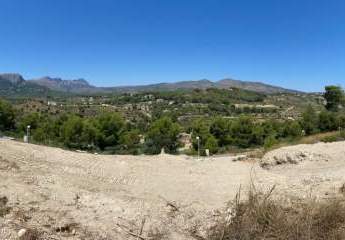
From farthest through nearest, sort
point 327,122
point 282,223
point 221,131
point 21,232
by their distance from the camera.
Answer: point 221,131
point 327,122
point 282,223
point 21,232

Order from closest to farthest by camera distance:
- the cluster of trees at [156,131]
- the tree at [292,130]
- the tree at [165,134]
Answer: the tree at [165,134]
the cluster of trees at [156,131]
the tree at [292,130]

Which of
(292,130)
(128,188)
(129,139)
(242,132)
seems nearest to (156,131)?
(129,139)

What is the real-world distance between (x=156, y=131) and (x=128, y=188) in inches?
1358

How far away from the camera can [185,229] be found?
6965mm

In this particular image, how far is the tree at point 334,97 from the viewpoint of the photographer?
65.5 metres

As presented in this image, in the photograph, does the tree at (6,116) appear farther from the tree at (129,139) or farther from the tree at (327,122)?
the tree at (327,122)

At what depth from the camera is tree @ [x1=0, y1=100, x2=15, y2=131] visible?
50312 millimetres

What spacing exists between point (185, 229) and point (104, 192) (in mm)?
1963

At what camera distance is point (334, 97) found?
6688 cm

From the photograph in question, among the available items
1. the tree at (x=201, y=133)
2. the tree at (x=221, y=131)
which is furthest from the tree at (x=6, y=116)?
the tree at (x=221, y=131)

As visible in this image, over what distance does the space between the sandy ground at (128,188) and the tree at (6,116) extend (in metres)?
41.4

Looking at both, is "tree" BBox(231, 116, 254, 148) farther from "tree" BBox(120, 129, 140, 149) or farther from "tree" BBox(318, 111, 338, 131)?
"tree" BBox(120, 129, 140, 149)

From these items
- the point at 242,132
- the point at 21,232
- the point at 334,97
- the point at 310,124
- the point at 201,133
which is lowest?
the point at 201,133

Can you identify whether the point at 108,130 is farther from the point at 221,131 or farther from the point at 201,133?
the point at 221,131
